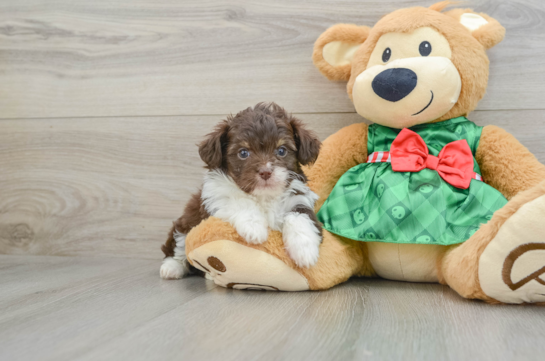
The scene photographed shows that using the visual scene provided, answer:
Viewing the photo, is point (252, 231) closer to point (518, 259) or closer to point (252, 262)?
point (252, 262)

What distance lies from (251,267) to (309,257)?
0.18 metres

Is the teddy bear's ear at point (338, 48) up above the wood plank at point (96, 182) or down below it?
above

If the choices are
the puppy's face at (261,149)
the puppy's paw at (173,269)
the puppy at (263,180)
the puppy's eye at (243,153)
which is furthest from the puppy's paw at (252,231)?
the puppy's paw at (173,269)

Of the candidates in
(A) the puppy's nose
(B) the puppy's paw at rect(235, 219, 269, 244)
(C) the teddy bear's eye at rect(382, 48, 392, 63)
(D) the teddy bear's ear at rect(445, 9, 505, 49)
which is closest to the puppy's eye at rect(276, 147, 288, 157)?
(A) the puppy's nose

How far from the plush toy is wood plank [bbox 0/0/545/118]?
257 millimetres

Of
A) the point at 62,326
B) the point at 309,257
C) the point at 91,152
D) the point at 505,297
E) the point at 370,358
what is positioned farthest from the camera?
the point at 91,152

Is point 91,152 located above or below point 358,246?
above

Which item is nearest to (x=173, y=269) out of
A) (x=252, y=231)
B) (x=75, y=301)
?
(x=75, y=301)

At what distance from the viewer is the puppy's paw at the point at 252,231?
4.30 feet

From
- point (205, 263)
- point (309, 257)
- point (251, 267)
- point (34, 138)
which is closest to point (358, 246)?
point (309, 257)

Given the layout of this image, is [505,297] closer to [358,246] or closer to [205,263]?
[358,246]

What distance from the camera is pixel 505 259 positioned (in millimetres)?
1159

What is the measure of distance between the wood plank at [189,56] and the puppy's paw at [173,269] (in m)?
0.72

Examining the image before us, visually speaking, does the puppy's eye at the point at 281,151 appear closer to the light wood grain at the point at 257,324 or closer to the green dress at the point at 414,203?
the green dress at the point at 414,203
